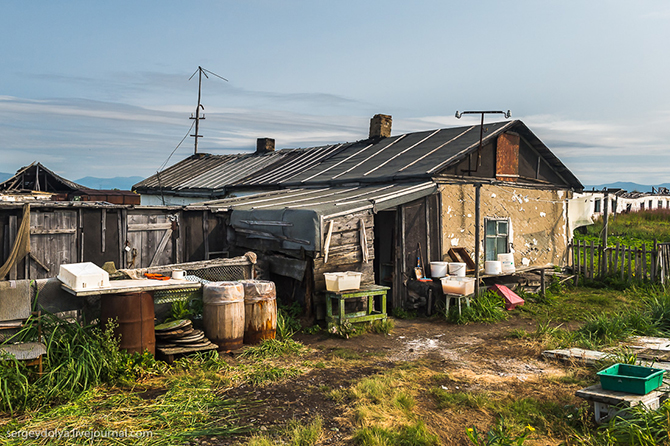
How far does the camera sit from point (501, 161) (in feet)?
45.1

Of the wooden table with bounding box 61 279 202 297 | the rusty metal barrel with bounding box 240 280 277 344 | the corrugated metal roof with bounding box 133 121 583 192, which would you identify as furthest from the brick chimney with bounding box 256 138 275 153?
the wooden table with bounding box 61 279 202 297

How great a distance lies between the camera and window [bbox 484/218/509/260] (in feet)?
43.9

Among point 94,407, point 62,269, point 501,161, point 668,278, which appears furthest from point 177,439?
point 668,278

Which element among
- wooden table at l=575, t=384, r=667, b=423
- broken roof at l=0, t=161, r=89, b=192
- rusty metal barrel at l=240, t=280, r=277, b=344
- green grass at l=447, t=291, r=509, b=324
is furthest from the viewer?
broken roof at l=0, t=161, r=89, b=192

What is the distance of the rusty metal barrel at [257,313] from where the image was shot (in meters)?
8.12

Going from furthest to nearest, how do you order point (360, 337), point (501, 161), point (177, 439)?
point (501, 161) → point (360, 337) → point (177, 439)

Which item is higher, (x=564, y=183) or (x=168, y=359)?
(x=564, y=183)

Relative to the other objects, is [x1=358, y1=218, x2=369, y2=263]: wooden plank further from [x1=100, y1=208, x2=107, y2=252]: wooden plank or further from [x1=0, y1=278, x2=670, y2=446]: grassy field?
[x1=100, y1=208, x2=107, y2=252]: wooden plank

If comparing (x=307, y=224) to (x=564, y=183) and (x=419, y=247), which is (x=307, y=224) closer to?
(x=419, y=247)

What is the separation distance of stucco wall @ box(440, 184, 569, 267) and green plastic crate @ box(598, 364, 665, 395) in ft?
22.5

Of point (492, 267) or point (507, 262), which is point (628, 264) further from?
point (492, 267)

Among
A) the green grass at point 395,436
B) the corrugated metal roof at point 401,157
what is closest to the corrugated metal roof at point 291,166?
the corrugated metal roof at point 401,157

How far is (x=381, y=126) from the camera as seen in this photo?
1758 cm

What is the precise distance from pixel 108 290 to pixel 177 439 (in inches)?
104
